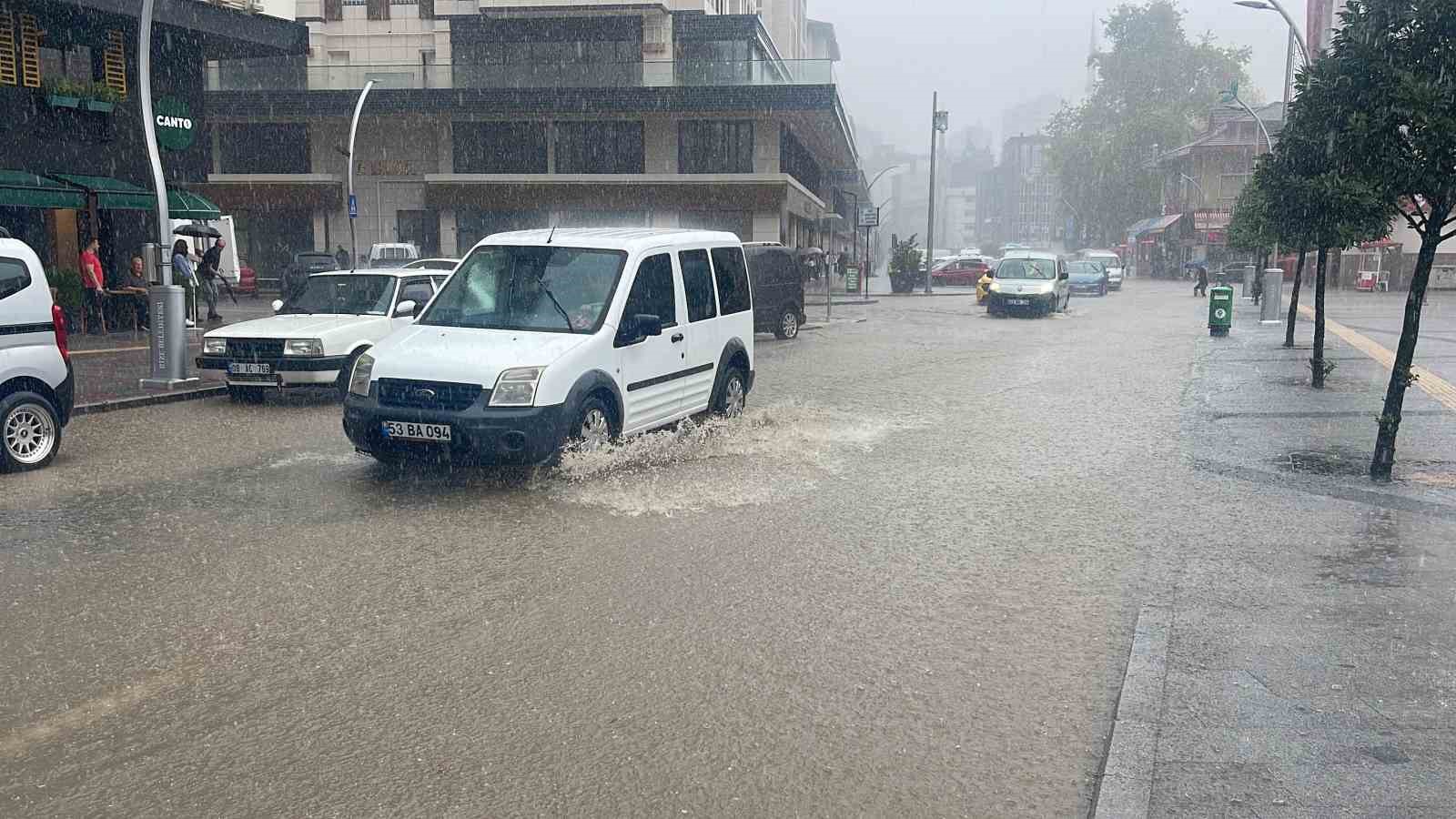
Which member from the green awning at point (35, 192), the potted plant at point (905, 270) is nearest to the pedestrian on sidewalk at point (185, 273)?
the green awning at point (35, 192)

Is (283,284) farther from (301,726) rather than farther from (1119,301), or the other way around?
(301,726)

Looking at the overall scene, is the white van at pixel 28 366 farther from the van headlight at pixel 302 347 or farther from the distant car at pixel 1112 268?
the distant car at pixel 1112 268

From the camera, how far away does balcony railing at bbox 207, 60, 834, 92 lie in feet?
126

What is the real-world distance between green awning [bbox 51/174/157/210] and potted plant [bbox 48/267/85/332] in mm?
1400

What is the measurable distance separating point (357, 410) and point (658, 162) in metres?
33.8

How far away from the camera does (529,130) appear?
4091 centimetres

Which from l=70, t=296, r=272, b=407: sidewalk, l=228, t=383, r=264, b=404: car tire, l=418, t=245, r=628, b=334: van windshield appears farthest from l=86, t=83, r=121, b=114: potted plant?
l=418, t=245, r=628, b=334: van windshield

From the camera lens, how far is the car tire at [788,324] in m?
22.7

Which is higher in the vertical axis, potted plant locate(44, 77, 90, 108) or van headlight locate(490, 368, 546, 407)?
potted plant locate(44, 77, 90, 108)

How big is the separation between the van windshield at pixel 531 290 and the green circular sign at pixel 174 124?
16.0 meters

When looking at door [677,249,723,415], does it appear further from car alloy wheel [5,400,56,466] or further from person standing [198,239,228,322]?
person standing [198,239,228,322]

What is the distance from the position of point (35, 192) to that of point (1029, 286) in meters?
21.7

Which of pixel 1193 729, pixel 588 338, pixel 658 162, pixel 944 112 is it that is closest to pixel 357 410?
pixel 588 338

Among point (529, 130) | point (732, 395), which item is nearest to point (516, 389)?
point (732, 395)
